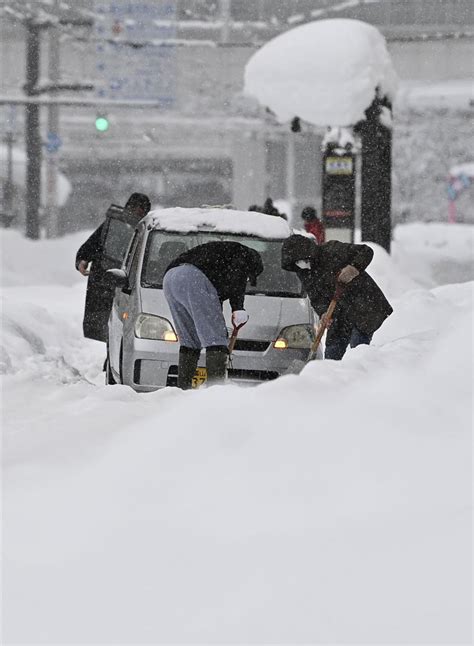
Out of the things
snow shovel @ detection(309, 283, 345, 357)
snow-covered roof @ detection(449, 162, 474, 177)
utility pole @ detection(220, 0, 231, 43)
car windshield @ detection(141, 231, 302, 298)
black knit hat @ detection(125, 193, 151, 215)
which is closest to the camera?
snow shovel @ detection(309, 283, 345, 357)

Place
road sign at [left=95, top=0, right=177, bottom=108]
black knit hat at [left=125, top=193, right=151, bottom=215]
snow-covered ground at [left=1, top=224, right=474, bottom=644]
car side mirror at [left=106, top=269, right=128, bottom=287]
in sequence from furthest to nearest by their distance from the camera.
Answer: road sign at [left=95, top=0, right=177, bottom=108] → black knit hat at [left=125, top=193, right=151, bottom=215] → car side mirror at [left=106, top=269, right=128, bottom=287] → snow-covered ground at [left=1, top=224, right=474, bottom=644]

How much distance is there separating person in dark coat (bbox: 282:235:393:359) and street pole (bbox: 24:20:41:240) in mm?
20639

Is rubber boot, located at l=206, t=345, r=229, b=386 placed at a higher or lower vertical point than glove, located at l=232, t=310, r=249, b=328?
lower

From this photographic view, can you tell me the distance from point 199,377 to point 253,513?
4141 mm

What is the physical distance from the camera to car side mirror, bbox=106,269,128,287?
26.9ft

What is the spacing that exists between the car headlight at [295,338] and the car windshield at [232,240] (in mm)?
372

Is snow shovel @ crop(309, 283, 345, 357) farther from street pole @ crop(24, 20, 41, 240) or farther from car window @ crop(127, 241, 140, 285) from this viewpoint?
street pole @ crop(24, 20, 41, 240)

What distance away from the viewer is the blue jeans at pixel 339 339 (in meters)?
8.28

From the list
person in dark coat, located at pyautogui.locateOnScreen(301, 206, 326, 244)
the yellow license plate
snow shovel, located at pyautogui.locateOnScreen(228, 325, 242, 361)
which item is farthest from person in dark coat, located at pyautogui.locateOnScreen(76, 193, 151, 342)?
person in dark coat, located at pyautogui.locateOnScreen(301, 206, 326, 244)

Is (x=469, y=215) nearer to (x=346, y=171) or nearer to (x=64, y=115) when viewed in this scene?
(x=64, y=115)

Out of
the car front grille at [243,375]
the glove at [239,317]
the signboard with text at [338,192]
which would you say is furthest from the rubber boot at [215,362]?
the signboard with text at [338,192]

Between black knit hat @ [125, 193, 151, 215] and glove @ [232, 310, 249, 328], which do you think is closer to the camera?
glove @ [232, 310, 249, 328]

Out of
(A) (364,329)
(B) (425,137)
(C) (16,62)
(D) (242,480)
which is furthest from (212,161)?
(D) (242,480)

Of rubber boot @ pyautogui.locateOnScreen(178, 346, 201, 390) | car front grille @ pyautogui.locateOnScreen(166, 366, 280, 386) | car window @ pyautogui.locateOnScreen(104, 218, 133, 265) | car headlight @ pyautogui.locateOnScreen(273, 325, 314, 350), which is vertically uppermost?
car window @ pyautogui.locateOnScreen(104, 218, 133, 265)
